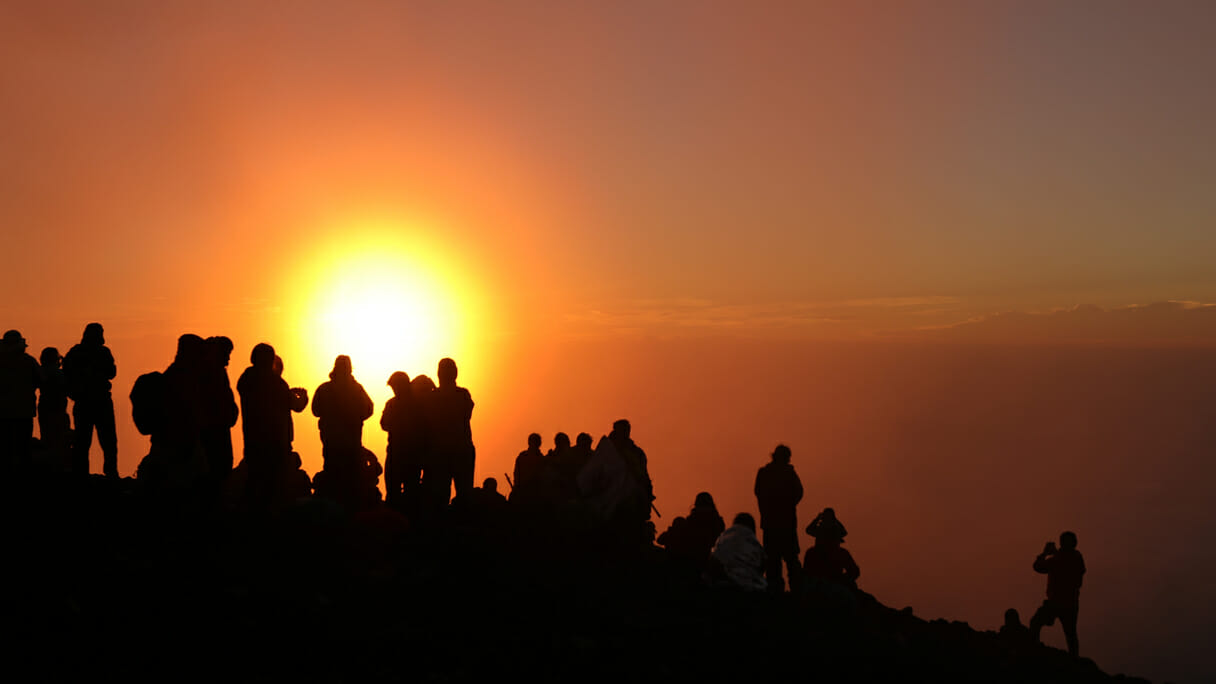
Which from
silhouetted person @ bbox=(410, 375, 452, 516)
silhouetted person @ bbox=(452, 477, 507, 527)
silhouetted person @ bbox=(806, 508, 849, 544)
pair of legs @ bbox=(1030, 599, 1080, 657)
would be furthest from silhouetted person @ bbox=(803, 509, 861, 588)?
silhouetted person @ bbox=(410, 375, 452, 516)

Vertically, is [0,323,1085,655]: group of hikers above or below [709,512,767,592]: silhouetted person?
above

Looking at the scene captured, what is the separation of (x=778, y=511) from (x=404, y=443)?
6092mm

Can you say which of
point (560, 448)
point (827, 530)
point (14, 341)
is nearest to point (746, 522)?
point (827, 530)

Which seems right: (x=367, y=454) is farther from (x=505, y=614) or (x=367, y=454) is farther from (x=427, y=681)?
(x=427, y=681)

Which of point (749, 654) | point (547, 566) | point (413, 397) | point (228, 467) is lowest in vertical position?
point (749, 654)

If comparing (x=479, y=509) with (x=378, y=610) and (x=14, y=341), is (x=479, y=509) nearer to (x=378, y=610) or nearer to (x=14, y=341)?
(x=378, y=610)

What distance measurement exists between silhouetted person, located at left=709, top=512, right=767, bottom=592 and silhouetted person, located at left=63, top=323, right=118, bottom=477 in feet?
30.0

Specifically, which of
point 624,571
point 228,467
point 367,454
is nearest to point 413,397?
point 367,454

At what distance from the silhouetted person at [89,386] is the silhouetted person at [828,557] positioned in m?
10.8

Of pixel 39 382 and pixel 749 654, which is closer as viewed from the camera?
pixel 749 654

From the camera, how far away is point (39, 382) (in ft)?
44.4

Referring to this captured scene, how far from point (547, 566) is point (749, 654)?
3536 millimetres

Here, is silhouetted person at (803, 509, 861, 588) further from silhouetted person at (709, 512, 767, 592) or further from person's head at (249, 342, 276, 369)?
person's head at (249, 342, 276, 369)

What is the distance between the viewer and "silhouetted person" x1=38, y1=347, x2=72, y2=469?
14.6 m
